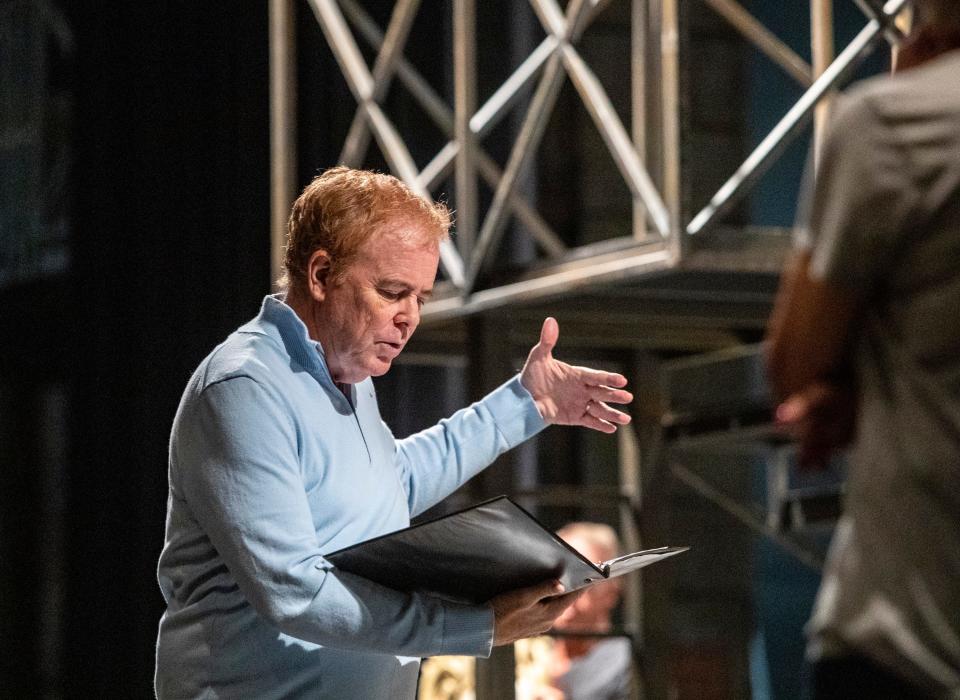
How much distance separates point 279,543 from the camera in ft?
6.42

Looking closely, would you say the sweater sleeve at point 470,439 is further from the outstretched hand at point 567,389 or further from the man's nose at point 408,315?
the man's nose at point 408,315

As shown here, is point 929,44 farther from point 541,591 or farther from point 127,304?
point 127,304

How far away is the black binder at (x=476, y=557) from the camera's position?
1.88 metres

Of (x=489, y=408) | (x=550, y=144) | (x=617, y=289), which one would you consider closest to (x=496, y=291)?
(x=617, y=289)

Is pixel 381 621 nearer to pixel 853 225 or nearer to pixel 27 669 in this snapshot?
pixel 853 225

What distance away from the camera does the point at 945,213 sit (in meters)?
1.34

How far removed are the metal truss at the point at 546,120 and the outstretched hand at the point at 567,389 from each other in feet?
3.28

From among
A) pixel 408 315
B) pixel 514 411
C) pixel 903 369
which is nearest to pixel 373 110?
pixel 514 411

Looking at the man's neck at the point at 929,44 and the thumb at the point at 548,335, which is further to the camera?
the thumb at the point at 548,335

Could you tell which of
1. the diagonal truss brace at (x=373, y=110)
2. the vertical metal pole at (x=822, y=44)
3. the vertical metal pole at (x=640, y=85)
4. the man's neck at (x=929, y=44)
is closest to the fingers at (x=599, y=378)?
the man's neck at (x=929, y=44)

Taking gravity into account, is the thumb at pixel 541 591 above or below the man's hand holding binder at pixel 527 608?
above

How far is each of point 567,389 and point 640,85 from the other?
1732 millimetres

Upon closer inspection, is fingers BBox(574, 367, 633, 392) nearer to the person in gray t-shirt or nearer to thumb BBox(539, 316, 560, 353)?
thumb BBox(539, 316, 560, 353)

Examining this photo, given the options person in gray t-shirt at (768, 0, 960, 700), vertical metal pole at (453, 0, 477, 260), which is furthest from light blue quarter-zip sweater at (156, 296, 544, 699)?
vertical metal pole at (453, 0, 477, 260)
